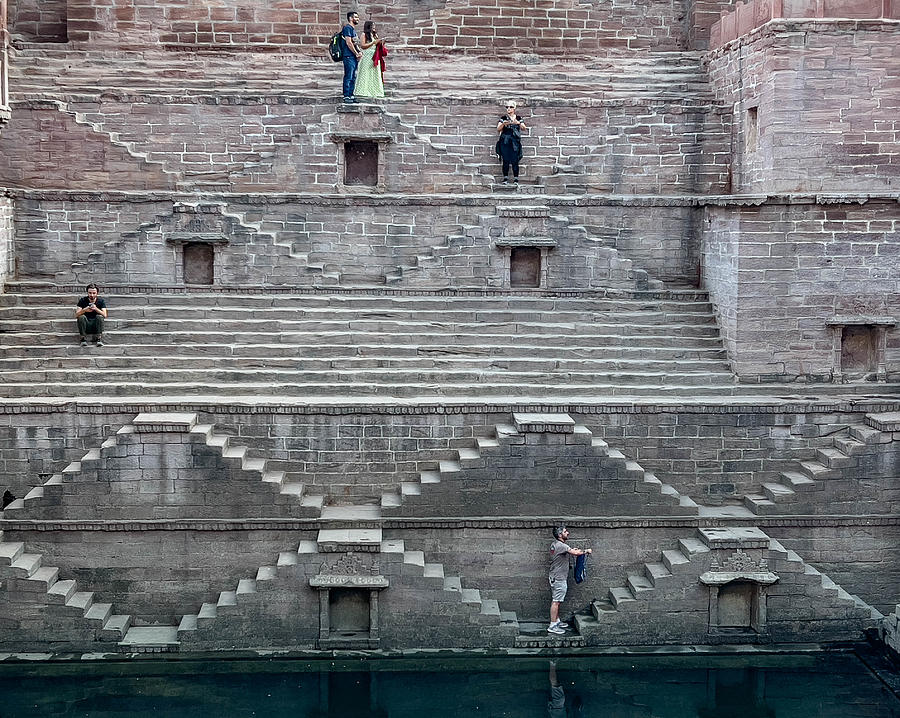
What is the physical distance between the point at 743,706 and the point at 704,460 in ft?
12.5

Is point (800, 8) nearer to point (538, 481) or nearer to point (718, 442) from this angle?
point (718, 442)

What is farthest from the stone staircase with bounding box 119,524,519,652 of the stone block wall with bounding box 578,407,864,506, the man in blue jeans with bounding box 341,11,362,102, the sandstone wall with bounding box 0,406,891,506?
the man in blue jeans with bounding box 341,11,362,102

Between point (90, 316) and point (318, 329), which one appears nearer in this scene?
point (90, 316)

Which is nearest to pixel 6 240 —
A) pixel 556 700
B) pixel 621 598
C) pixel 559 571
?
pixel 559 571

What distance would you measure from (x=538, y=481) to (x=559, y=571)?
125cm

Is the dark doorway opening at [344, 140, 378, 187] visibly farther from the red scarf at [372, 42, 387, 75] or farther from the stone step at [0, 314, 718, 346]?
the stone step at [0, 314, 718, 346]

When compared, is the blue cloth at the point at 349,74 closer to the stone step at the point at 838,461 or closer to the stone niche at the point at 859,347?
the stone niche at the point at 859,347

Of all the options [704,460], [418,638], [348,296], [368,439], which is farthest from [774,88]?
[418,638]

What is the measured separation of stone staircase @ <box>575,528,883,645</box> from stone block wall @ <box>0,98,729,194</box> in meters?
7.84

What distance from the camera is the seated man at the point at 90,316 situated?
704 inches

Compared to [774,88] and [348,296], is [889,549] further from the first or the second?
[348,296]

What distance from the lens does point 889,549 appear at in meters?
17.1

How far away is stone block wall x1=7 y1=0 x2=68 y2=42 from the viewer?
24000 mm

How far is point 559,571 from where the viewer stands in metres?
16.2
